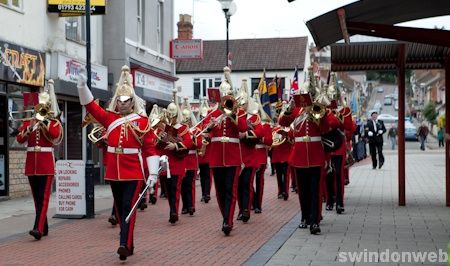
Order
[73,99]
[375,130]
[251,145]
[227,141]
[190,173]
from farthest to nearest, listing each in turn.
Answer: [375,130] → [73,99] → [190,173] → [251,145] → [227,141]

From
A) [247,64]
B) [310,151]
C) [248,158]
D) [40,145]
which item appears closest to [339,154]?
[248,158]

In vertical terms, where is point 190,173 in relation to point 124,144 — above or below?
below

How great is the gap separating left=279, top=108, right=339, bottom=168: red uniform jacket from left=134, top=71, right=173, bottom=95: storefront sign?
47.0ft

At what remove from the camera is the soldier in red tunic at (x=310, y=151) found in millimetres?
11094

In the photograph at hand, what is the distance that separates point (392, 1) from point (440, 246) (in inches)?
154

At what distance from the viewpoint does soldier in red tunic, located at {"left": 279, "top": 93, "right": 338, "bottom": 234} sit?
36.4 ft

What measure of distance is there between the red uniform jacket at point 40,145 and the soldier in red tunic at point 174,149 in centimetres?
187

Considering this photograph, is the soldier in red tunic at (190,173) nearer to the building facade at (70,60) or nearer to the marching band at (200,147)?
the marching band at (200,147)

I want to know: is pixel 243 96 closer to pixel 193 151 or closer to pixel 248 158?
pixel 248 158

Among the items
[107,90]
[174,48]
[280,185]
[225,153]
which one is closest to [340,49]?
[280,185]

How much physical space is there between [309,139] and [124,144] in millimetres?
3180

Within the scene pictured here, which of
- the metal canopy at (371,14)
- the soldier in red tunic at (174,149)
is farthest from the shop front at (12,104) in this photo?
the metal canopy at (371,14)

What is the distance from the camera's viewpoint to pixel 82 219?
539 inches

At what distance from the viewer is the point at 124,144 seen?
30.3 feet
